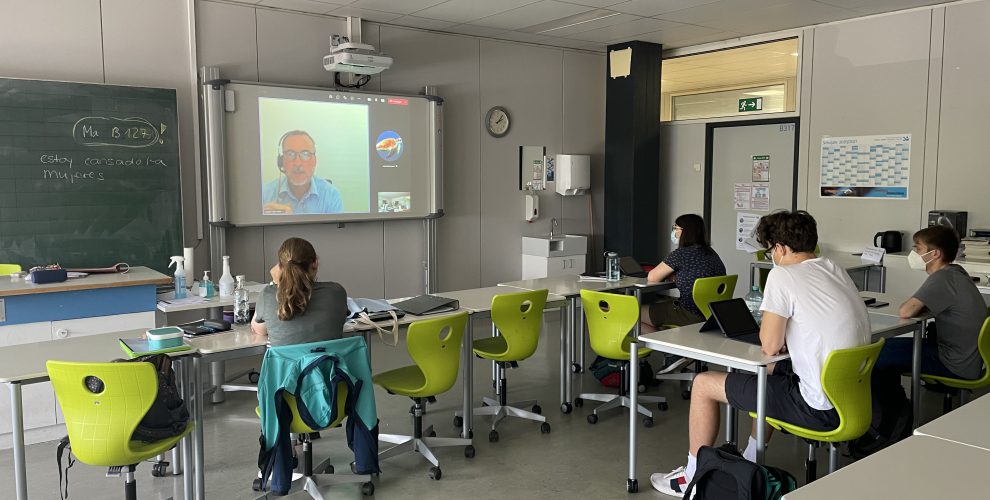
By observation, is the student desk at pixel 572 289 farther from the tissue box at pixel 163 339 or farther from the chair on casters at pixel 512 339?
the tissue box at pixel 163 339

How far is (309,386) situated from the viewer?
124 inches

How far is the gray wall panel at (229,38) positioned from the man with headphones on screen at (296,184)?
0.61 metres

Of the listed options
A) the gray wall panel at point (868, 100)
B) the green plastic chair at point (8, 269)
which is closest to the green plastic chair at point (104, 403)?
the green plastic chair at point (8, 269)

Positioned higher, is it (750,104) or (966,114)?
(750,104)

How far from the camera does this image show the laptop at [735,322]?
343 centimetres

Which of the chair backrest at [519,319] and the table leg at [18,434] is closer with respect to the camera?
the table leg at [18,434]

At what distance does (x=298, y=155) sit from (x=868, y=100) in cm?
502

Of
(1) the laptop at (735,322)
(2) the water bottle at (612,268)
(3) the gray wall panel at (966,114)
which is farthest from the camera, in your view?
(3) the gray wall panel at (966,114)

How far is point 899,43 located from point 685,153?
7.98 ft

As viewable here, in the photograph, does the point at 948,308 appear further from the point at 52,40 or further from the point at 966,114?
the point at 52,40

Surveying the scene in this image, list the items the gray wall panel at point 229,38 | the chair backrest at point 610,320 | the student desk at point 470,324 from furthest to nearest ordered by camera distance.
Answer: the gray wall panel at point 229,38 → the chair backrest at point 610,320 → the student desk at point 470,324

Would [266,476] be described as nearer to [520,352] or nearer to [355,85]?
[520,352]

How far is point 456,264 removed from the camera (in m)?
7.59

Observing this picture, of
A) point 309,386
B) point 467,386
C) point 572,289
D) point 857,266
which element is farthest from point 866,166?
point 309,386
